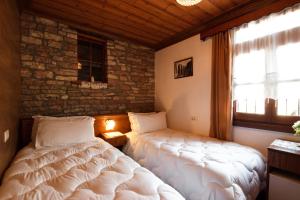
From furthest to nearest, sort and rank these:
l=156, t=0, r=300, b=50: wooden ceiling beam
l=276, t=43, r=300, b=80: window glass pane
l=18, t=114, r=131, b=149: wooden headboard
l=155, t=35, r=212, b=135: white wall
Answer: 1. l=155, t=35, r=212, b=135: white wall
2. l=18, t=114, r=131, b=149: wooden headboard
3. l=156, t=0, r=300, b=50: wooden ceiling beam
4. l=276, t=43, r=300, b=80: window glass pane

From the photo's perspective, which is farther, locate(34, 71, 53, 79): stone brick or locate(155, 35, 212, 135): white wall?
locate(155, 35, 212, 135): white wall

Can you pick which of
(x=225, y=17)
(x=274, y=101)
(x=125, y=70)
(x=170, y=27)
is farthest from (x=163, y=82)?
(x=274, y=101)

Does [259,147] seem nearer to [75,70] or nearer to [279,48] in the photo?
[279,48]

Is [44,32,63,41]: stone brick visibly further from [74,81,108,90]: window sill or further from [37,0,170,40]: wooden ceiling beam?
[74,81,108,90]: window sill

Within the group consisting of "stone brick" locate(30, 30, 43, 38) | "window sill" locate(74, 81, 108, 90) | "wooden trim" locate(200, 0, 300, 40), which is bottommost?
"window sill" locate(74, 81, 108, 90)

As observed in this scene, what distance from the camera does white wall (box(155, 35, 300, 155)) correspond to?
2202 millimetres

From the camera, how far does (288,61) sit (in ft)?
5.84

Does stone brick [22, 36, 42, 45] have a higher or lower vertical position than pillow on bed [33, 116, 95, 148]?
higher

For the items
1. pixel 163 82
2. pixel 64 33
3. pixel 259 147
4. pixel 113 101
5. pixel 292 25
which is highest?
pixel 64 33

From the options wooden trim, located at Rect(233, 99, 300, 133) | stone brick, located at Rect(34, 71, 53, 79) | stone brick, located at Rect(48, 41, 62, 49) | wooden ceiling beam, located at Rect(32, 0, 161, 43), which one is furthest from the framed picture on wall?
stone brick, located at Rect(34, 71, 53, 79)

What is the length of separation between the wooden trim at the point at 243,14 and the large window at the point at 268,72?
80 mm

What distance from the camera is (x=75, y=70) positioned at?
105 inches

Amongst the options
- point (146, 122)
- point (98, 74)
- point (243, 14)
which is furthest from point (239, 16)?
point (98, 74)

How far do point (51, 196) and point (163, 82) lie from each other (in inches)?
113
